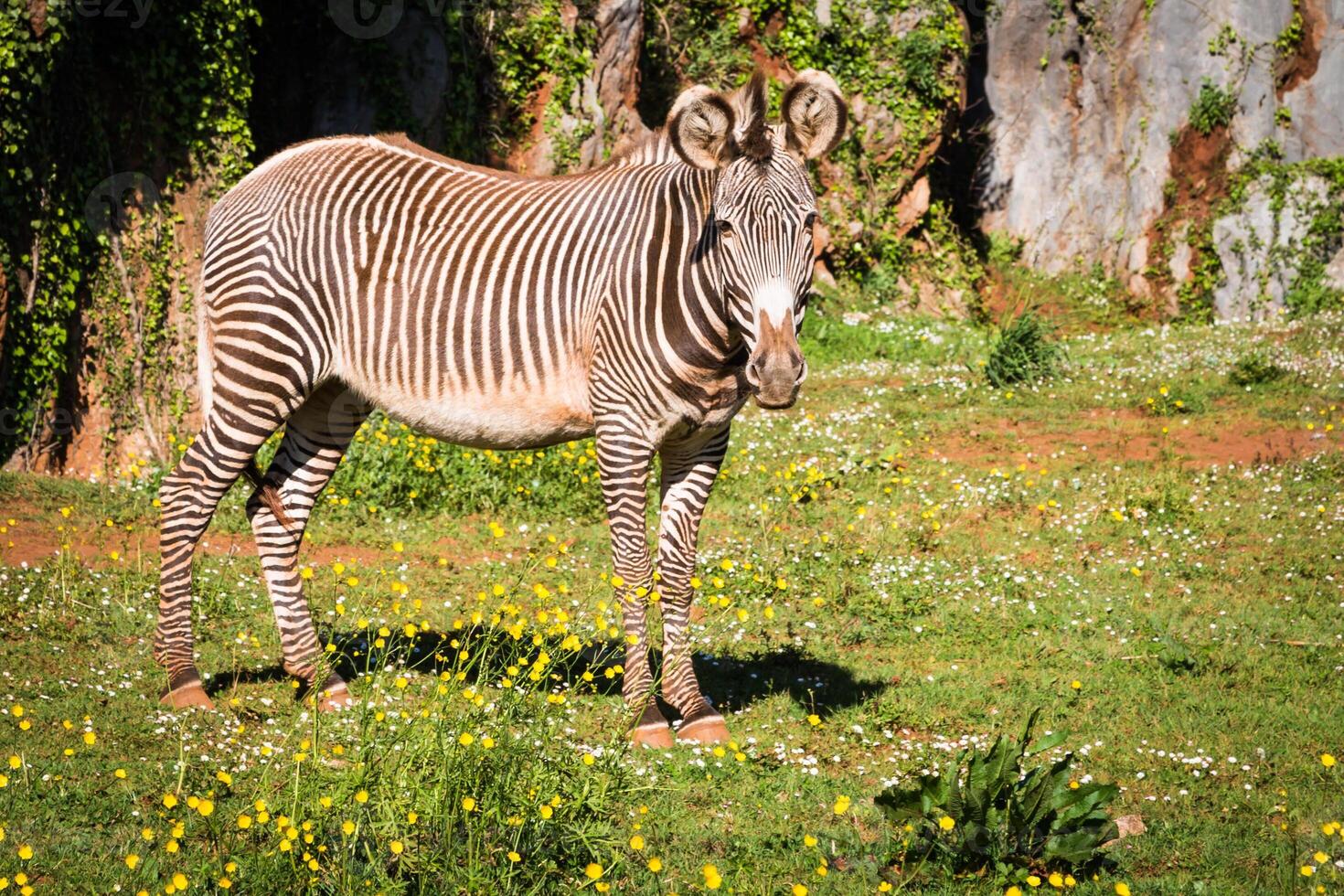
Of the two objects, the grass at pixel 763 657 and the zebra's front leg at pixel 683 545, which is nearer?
the grass at pixel 763 657

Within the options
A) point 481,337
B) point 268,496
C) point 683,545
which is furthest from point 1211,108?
point 268,496

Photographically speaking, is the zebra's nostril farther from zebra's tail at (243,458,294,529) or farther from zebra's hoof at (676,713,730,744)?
zebra's tail at (243,458,294,529)

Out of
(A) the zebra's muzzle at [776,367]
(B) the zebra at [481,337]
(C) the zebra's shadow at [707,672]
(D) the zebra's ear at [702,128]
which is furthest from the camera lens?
(C) the zebra's shadow at [707,672]

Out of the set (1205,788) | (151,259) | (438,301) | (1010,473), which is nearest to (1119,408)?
(1010,473)

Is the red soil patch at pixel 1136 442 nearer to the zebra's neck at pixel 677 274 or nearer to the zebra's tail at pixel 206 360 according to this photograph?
the zebra's neck at pixel 677 274

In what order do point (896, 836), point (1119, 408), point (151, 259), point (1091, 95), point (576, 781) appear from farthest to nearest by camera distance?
point (1091, 95) → point (1119, 408) → point (151, 259) → point (896, 836) → point (576, 781)

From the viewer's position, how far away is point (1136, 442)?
11.6 metres

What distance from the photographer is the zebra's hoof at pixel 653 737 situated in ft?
20.4

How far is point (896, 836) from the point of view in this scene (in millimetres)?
5258

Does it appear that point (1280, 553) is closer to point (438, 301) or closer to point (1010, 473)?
point (1010, 473)

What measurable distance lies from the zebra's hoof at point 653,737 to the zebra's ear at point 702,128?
266 centimetres

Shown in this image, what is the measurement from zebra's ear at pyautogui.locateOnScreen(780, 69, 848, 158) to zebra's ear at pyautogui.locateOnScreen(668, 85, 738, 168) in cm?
30

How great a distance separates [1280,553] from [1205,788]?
3832 mm

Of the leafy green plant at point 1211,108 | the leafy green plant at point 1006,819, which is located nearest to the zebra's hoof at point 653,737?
the leafy green plant at point 1006,819
